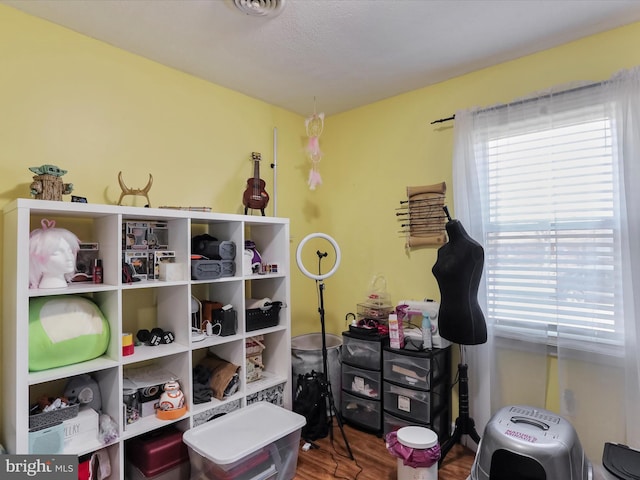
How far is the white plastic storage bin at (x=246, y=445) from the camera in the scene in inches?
70.8

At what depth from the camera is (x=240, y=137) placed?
283cm

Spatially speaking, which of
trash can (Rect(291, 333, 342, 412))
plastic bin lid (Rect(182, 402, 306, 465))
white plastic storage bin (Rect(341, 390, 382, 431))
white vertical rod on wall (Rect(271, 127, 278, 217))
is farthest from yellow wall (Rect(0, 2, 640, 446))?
plastic bin lid (Rect(182, 402, 306, 465))

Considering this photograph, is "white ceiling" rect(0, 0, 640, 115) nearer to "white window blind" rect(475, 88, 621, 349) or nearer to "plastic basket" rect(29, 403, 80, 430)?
"white window blind" rect(475, 88, 621, 349)

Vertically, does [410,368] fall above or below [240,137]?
below

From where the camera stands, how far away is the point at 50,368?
5.49 ft

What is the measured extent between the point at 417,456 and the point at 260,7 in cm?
241

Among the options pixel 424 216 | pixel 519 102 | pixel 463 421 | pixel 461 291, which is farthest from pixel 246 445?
pixel 519 102

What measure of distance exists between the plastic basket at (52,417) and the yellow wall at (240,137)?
1.02m

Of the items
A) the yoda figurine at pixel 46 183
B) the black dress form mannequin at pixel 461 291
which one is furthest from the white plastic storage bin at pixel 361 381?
the yoda figurine at pixel 46 183

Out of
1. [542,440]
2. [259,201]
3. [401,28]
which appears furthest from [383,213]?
[542,440]

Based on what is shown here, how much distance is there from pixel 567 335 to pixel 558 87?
1409 millimetres

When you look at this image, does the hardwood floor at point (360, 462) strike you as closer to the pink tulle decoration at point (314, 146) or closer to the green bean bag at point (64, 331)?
the green bean bag at point (64, 331)

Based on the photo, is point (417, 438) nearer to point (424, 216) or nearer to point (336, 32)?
point (424, 216)

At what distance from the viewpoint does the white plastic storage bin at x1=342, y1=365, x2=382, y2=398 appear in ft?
8.41
